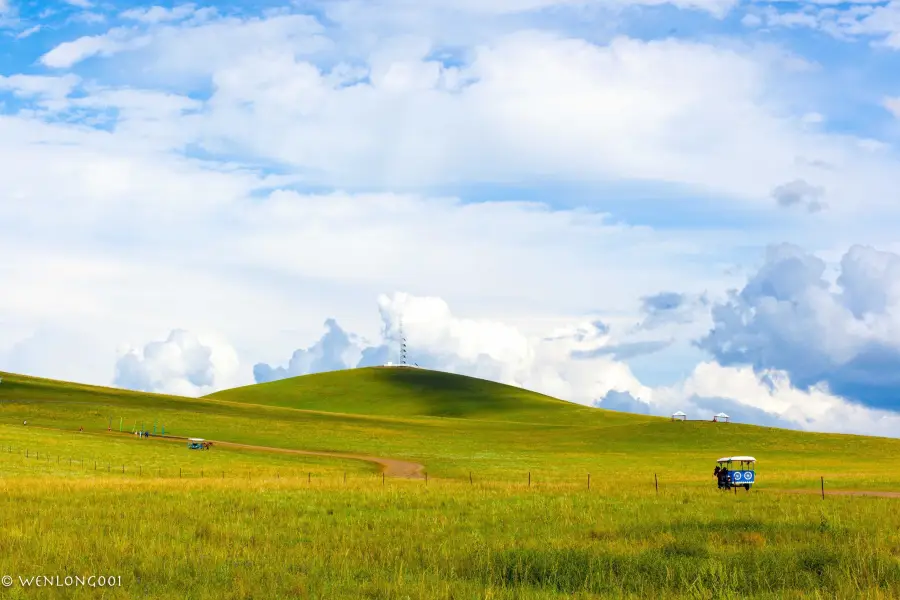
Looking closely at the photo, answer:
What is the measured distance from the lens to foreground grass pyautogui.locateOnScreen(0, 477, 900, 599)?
53.6 feet

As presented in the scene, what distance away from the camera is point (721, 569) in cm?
1733

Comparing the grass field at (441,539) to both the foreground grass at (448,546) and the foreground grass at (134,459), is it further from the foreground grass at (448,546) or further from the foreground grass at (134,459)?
the foreground grass at (134,459)

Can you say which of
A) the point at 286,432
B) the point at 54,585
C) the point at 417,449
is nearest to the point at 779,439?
the point at 417,449

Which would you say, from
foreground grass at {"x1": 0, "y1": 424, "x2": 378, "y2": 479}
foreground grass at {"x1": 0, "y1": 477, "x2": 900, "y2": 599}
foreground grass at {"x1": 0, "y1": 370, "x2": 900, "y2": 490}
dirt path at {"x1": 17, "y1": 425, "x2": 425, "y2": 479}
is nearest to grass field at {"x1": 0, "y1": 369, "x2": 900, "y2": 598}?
foreground grass at {"x1": 0, "y1": 477, "x2": 900, "y2": 599}

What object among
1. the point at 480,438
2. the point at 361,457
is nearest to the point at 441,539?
the point at 361,457

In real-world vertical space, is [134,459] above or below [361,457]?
below

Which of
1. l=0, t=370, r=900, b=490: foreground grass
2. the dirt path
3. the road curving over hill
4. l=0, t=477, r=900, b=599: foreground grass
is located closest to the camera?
l=0, t=477, r=900, b=599: foreground grass

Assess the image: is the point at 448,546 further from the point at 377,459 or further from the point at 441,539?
the point at 377,459

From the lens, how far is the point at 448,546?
877 inches

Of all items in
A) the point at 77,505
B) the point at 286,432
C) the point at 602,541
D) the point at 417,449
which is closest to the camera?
the point at 602,541

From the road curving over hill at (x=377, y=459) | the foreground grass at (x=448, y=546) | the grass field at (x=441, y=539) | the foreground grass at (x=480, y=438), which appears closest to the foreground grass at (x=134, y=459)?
the grass field at (x=441, y=539)

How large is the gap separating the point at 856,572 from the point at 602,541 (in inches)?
289

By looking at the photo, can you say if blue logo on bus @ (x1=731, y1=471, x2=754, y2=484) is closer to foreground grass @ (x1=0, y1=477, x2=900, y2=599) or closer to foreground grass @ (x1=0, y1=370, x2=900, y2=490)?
foreground grass @ (x1=0, y1=477, x2=900, y2=599)

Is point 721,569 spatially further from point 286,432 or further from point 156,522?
point 286,432
